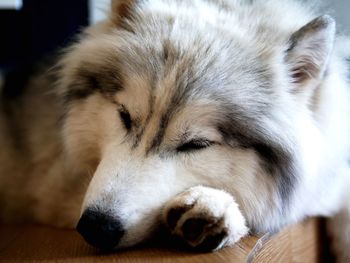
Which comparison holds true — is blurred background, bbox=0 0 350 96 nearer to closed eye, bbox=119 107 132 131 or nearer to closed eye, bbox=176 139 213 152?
closed eye, bbox=119 107 132 131

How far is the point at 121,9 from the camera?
1.46 metres

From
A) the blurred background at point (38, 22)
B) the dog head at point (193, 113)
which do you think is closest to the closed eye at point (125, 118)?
the dog head at point (193, 113)

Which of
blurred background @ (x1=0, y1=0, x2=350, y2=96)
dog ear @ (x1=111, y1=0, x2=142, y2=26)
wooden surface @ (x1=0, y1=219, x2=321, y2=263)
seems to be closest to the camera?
wooden surface @ (x1=0, y1=219, x2=321, y2=263)

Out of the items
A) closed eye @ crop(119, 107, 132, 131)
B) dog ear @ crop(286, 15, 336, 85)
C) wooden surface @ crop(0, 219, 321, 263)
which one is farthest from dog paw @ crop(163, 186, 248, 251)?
dog ear @ crop(286, 15, 336, 85)

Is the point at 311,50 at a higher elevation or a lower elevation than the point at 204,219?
higher

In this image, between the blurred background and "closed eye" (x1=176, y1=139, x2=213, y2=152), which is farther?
the blurred background

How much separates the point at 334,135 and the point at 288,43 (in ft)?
1.04

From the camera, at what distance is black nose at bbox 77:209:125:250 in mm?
1062

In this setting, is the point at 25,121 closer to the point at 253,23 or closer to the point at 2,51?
the point at 253,23

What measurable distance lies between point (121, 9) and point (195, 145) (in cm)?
52

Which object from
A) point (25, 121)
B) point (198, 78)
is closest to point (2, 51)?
point (25, 121)

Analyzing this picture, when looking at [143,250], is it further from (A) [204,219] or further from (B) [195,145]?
(B) [195,145]

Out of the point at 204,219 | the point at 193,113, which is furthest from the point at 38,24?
the point at 204,219

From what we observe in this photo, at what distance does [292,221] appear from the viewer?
1.35 m
